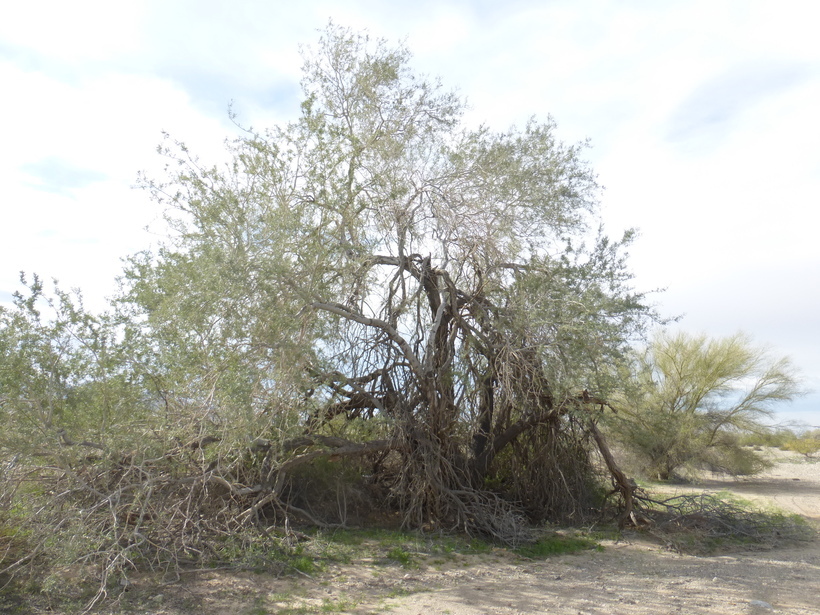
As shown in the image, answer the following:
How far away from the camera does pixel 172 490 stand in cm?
700

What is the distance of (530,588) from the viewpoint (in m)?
6.50

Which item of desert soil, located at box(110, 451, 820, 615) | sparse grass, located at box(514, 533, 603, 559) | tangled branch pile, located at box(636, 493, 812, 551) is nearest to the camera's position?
desert soil, located at box(110, 451, 820, 615)

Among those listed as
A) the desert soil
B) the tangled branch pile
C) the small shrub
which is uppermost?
the small shrub

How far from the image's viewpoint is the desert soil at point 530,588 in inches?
227

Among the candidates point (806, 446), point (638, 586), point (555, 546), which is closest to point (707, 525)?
point (555, 546)

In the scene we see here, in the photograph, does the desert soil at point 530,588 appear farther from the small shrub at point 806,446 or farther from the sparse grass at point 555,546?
the small shrub at point 806,446

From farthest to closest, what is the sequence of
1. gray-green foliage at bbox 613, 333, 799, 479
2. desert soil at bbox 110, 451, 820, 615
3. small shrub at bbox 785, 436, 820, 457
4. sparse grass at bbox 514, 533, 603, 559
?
1. small shrub at bbox 785, 436, 820, 457
2. gray-green foliage at bbox 613, 333, 799, 479
3. sparse grass at bbox 514, 533, 603, 559
4. desert soil at bbox 110, 451, 820, 615

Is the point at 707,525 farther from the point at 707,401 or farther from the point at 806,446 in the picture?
the point at 806,446

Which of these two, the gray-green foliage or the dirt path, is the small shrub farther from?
the dirt path

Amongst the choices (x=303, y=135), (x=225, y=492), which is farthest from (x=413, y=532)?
(x=303, y=135)

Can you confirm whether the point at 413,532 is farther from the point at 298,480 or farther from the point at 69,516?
the point at 69,516

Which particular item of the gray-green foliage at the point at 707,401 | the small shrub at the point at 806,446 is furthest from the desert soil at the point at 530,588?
the small shrub at the point at 806,446

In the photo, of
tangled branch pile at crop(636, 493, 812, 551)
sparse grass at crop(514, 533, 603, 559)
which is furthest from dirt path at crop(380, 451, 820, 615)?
tangled branch pile at crop(636, 493, 812, 551)

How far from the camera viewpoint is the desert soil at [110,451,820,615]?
5777 millimetres
